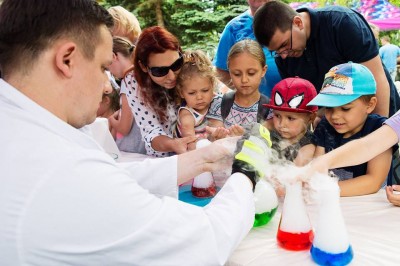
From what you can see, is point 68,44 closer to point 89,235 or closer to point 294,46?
point 89,235

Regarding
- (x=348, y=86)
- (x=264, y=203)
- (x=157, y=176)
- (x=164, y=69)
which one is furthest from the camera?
(x=164, y=69)

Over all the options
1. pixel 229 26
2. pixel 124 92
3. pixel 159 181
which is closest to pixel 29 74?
pixel 159 181

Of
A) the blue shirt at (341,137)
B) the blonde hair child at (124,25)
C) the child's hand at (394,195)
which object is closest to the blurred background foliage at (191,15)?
the blonde hair child at (124,25)

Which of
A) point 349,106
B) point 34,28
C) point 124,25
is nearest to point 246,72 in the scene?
point 349,106

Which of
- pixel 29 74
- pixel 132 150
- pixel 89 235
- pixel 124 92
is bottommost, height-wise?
pixel 132 150

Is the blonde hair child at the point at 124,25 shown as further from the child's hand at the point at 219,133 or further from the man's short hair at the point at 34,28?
the man's short hair at the point at 34,28

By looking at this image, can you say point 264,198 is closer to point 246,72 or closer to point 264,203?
point 264,203

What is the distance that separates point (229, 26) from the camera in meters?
3.32

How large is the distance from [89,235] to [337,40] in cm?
214

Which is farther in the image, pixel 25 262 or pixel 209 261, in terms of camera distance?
pixel 209 261

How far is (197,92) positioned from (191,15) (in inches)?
371

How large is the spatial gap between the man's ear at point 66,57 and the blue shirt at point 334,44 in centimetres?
191

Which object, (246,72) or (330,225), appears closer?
(330,225)

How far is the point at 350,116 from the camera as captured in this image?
208 centimetres
